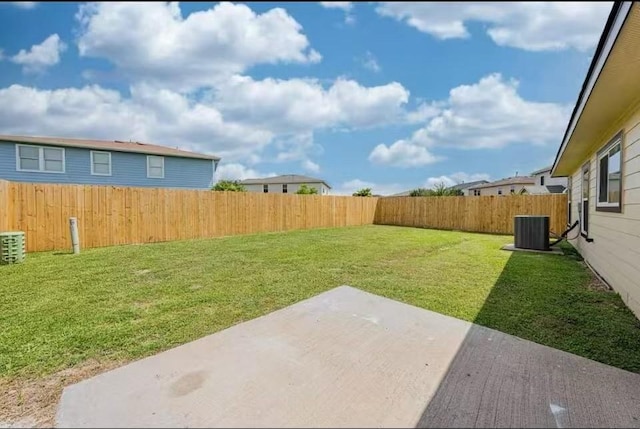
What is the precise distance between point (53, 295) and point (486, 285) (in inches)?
247

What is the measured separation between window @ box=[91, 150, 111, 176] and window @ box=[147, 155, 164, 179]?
174 centimetres

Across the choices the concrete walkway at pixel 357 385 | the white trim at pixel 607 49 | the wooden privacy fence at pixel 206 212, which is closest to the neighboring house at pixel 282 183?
the wooden privacy fence at pixel 206 212

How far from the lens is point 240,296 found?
4500mm

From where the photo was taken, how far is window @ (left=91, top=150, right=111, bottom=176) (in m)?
15.7

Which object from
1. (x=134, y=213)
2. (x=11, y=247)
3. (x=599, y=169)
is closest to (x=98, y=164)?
(x=134, y=213)

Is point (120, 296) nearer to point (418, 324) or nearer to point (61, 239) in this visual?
point (418, 324)

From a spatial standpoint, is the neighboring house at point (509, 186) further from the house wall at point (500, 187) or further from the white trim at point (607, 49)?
the white trim at point (607, 49)

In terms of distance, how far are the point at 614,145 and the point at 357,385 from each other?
18.1 ft

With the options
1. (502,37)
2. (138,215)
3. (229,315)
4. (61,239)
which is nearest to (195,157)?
(138,215)

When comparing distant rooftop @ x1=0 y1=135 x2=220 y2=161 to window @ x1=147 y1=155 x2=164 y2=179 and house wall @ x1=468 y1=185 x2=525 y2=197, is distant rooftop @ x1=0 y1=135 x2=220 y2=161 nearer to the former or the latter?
window @ x1=147 y1=155 x2=164 y2=179

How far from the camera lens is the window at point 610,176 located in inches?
192

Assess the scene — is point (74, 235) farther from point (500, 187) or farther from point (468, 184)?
point (468, 184)

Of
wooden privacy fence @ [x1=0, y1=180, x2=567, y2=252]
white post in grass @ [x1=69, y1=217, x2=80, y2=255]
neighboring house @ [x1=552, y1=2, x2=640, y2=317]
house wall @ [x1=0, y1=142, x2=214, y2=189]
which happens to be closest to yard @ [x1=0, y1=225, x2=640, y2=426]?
white post in grass @ [x1=69, y1=217, x2=80, y2=255]

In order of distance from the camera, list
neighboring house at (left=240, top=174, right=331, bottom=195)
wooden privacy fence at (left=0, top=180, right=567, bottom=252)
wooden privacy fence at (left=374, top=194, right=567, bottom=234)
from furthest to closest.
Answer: neighboring house at (left=240, top=174, right=331, bottom=195) → wooden privacy fence at (left=374, top=194, right=567, bottom=234) → wooden privacy fence at (left=0, top=180, right=567, bottom=252)
